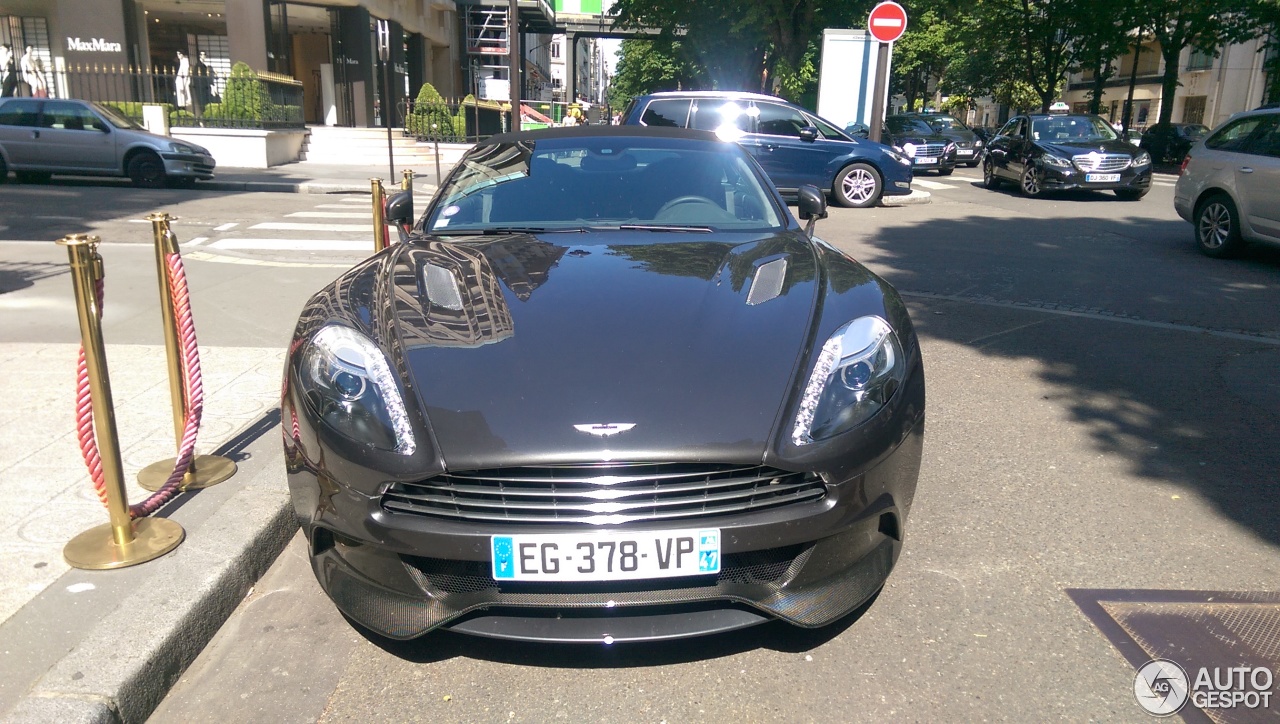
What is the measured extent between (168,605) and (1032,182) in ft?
52.8

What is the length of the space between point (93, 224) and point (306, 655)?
10.7m

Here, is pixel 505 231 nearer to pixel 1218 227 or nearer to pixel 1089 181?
pixel 1218 227

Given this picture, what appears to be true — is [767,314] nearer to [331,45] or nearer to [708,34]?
[708,34]

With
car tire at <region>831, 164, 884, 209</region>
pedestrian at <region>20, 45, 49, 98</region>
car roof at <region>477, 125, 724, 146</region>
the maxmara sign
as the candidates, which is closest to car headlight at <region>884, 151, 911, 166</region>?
car tire at <region>831, 164, 884, 209</region>

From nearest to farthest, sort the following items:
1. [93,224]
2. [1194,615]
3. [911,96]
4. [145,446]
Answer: [1194,615] < [145,446] < [93,224] < [911,96]

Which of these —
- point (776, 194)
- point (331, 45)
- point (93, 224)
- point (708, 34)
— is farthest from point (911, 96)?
point (776, 194)

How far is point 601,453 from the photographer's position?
2330 millimetres

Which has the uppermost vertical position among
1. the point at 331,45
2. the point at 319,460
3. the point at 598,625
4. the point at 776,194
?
the point at 331,45

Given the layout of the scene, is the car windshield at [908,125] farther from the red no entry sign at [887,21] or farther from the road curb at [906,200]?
the road curb at [906,200]

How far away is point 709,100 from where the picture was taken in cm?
1503

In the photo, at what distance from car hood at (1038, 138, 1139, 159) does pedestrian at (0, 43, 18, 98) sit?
22.6 metres

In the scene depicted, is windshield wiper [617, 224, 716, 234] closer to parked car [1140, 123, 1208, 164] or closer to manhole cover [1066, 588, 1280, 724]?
manhole cover [1066, 588, 1280, 724]

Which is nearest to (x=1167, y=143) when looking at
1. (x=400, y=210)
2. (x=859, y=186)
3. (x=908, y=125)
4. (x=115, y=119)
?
(x=908, y=125)

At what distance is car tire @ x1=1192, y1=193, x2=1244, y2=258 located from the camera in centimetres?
920
